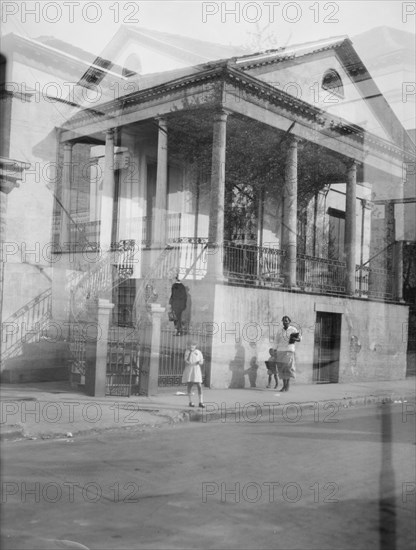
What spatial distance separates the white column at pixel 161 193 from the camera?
0.86 metres

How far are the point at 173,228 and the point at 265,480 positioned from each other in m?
0.72

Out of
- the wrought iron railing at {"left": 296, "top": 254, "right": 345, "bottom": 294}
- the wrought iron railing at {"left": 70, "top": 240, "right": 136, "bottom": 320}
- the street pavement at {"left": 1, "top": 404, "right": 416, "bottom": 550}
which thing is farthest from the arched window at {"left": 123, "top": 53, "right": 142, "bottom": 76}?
the street pavement at {"left": 1, "top": 404, "right": 416, "bottom": 550}

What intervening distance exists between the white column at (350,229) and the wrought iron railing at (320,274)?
11mm

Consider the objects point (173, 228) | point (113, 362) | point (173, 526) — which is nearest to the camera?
point (173, 228)

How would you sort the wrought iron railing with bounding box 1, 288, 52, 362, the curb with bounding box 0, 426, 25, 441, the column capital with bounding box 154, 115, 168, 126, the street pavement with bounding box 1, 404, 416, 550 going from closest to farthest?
the wrought iron railing with bounding box 1, 288, 52, 362 < the column capital with bounding box 154, 115, 168, 126 < the curb with bounding box 0, 426, 25, 441 < the street pavement with bounding box 1, 404, 416, 550

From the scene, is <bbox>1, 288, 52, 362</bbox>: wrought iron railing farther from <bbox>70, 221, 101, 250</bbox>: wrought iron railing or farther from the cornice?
the cornice

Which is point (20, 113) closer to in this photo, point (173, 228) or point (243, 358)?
point (173, 228)

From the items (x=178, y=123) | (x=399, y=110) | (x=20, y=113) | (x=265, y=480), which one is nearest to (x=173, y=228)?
(x=178, y=123)

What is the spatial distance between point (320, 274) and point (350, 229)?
4.0 inches

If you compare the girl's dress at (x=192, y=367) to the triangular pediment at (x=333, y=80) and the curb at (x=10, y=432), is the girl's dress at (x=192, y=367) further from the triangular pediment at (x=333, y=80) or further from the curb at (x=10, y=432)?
the triangular pediment at (x=333, y=80)

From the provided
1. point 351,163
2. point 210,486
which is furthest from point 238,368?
point 210,486

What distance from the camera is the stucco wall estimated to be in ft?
2.66

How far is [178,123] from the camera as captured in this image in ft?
2.78

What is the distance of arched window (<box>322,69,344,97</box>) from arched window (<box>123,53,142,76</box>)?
288mm
